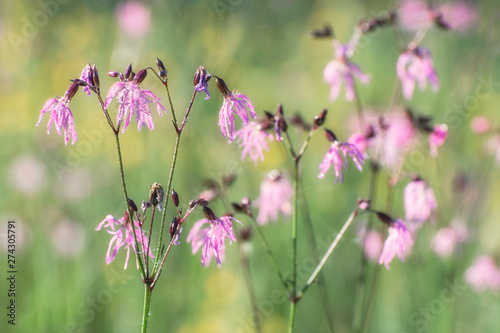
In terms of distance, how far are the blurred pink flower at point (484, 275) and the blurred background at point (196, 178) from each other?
2.2 inches

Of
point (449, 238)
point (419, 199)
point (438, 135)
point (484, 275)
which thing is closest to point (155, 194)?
point (419, 199)

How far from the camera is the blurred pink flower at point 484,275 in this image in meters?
3.08

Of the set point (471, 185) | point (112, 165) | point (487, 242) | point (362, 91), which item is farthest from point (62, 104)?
point (362, 91)

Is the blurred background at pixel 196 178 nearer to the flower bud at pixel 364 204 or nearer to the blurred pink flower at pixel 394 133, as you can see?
the blurred pink flower at pixel 394 133

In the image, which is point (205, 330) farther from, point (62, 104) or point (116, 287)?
point (62, 104)

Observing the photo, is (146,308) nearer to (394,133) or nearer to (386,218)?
(386,218)

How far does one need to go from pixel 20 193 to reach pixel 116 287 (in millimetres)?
1132

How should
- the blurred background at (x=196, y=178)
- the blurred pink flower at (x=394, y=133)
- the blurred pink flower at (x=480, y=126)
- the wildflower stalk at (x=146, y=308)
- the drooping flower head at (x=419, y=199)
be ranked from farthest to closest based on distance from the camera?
the blurred background at (x=196, y=178) → the blurred pink flower at (x=480, y=126) → the blurred pink flower at (x=394, y=133) → the drooping flower head at (x=419, y=199) → the wildflower stalk at (x=146, y=308)

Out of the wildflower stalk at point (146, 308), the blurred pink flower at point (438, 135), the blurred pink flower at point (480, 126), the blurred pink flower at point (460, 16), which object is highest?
the blurred pink flower at point (460, 16)

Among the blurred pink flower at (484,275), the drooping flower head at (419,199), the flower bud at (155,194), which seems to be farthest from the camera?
the blurred pink flower at (484,275)

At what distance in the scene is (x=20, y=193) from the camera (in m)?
3.74

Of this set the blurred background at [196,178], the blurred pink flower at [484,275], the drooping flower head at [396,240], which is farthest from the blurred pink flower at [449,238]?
the drooping flower head at [396,240]

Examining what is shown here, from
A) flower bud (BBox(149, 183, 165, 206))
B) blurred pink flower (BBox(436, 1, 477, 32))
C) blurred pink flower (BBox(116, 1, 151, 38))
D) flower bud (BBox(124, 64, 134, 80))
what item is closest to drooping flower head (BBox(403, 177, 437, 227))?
flower bud (BBox(149, 183, 165, 206))

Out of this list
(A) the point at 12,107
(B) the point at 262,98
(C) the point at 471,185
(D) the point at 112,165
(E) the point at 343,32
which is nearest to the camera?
(C) the point at 471,185
